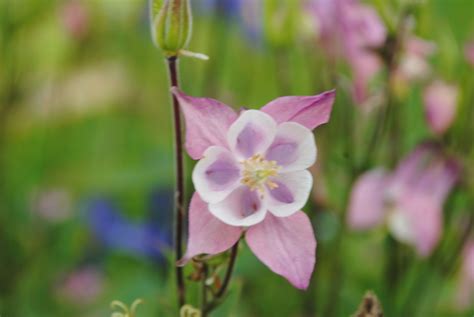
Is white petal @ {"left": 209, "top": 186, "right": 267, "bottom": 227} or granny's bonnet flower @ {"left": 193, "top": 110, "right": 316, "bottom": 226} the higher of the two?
granny's bonnet flower @ {"left": 193, "top": 110, "right": 316, "bottom": 226}

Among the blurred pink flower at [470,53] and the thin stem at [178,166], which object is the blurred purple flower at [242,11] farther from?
the thin stem at [178,166]

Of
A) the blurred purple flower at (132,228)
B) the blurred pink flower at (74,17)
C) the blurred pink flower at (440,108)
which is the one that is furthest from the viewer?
the blurred pink flower at (74,17)

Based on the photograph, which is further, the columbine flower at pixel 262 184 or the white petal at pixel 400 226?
the white petal at pixel 400 226

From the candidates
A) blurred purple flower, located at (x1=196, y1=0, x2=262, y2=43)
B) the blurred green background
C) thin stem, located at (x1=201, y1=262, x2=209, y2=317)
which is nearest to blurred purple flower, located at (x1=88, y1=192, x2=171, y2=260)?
the blurred green background

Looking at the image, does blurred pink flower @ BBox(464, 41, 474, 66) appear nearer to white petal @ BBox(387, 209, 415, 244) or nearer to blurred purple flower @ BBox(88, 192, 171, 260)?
white petal @ BBox(387, 209, 415, 244)

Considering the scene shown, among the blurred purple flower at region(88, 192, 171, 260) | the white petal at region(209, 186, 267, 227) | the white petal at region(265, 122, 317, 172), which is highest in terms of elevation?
the white petal at region(265, 122, 317, 172)

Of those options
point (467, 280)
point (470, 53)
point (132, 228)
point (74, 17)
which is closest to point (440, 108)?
point (470, 53)

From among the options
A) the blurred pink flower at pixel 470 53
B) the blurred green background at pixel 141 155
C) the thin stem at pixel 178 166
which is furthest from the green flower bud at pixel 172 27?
the blurred pink flower at pixel 470 53
